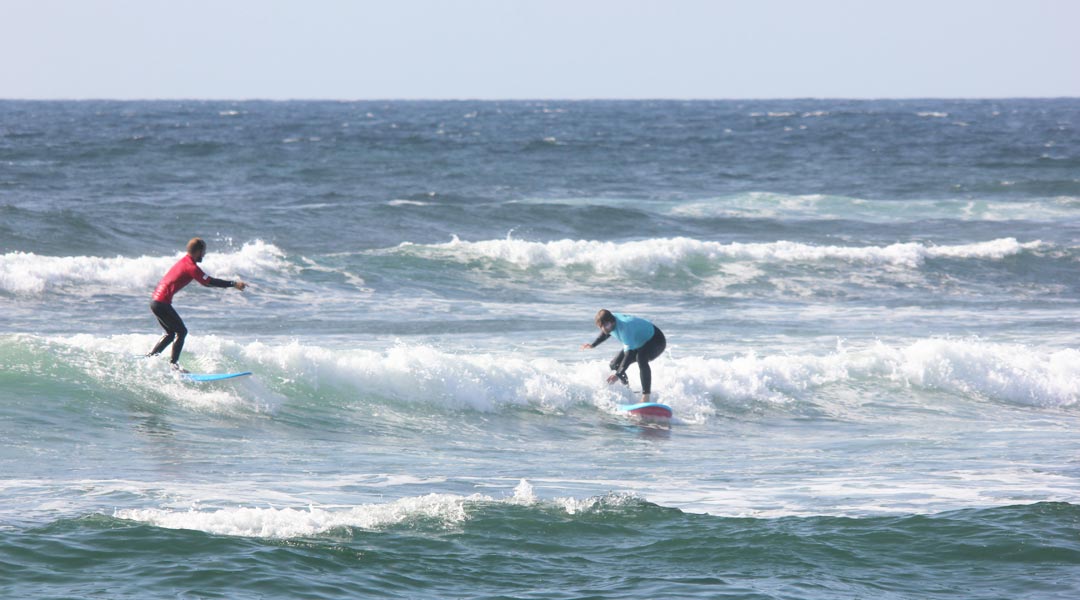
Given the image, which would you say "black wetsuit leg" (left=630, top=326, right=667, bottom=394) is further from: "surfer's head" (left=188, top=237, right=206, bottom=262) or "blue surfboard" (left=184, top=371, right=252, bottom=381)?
"surfer's head" (left=188, top=237, right=206, bottom=262)

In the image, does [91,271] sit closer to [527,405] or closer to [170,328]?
[170,328]

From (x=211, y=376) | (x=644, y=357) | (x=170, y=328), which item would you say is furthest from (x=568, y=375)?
(x=170, y=328)

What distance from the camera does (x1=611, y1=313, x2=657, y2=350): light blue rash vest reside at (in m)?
12.7

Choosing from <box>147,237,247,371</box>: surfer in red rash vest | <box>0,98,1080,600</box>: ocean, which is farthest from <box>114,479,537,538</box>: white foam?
<box>147,237,247,371</box>: surfer in red rash vest

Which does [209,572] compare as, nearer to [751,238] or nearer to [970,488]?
[970,488]

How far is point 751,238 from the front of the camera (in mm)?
27625

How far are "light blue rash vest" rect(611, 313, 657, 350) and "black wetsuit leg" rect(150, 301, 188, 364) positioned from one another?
175 inches

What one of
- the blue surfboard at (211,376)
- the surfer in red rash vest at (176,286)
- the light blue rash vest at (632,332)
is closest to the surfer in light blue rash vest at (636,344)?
the light blue rash vest at (632,332)

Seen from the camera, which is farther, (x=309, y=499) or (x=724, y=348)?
(x=724, y=348)

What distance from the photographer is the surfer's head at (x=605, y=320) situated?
12383mm

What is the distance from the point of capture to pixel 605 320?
40.8 feet

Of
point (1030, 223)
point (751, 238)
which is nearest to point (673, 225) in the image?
point (751, 238)

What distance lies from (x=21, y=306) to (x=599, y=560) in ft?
41.6

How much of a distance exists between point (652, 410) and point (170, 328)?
5.06 meters
